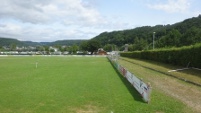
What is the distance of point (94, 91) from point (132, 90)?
2306 mm

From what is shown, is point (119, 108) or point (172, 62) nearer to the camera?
point (119, 108)

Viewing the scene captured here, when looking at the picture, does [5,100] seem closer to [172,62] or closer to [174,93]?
[174,93]

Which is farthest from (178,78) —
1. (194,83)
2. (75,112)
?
(75,112)

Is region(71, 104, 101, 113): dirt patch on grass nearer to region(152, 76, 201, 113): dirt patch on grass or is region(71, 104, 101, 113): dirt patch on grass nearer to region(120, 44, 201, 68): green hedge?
region(152, 76, 201, 113): dirt patch on grass

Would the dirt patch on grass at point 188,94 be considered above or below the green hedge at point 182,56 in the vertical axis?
below

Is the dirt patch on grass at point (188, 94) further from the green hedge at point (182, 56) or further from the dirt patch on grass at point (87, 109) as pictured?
the green hedge at point (182, 56)

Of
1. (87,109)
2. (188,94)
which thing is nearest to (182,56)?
(188,94)

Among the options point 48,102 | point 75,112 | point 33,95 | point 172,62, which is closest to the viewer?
point 75,112

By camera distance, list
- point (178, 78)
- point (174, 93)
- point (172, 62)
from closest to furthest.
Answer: point (174, 93) → point (178, 78) → point (172, 62)

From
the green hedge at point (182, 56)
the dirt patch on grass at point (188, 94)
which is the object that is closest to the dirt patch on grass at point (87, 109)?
the dirt patch on grass at point (188, 94)

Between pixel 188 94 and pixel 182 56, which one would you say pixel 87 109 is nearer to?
pixel 188 94

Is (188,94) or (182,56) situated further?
(182,56)

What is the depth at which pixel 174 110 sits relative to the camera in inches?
484

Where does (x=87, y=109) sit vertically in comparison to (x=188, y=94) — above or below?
above
